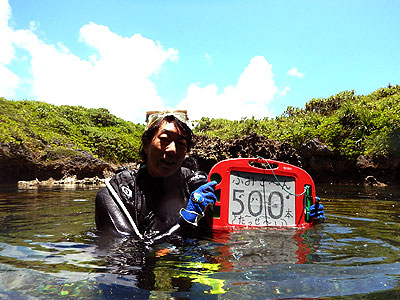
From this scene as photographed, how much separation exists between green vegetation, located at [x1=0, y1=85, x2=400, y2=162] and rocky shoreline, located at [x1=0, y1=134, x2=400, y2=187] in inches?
Result: 14.9

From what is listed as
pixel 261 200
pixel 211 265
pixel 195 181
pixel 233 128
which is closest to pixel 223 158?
pixel 233 128

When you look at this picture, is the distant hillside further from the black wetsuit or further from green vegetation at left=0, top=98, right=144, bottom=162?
the black wetsuit

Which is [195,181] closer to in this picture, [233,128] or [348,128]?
[348,128]

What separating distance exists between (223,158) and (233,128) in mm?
6016

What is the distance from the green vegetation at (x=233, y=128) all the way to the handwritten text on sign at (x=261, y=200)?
32.6ft

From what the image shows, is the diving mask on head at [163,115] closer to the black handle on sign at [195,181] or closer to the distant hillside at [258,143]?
the black handle on sign at [195,181]

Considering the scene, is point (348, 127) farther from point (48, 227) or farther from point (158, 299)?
point (158, 299)

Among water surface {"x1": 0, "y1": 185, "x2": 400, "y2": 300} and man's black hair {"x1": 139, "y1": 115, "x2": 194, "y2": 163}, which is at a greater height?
man's black hair {"x1": 139, "y1": 115, "x2": 194, "y2": 163}

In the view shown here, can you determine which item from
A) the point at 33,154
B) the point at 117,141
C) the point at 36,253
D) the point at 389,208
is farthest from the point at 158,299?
the point at 117,141

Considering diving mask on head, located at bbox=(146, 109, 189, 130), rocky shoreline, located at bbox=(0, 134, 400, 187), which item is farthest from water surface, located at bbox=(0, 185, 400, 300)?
rocky shoreline, located at bbox=(0, 134, 400, 187)

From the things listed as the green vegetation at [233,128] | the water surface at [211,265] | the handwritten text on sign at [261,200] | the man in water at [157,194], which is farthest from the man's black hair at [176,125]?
the green vegetation at [233,128]

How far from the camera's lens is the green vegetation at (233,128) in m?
13.8

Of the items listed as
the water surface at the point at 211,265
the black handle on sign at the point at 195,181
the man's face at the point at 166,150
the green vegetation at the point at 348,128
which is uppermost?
the green vegetation at the point at 348,128

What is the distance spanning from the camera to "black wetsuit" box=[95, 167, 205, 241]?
116 inches
